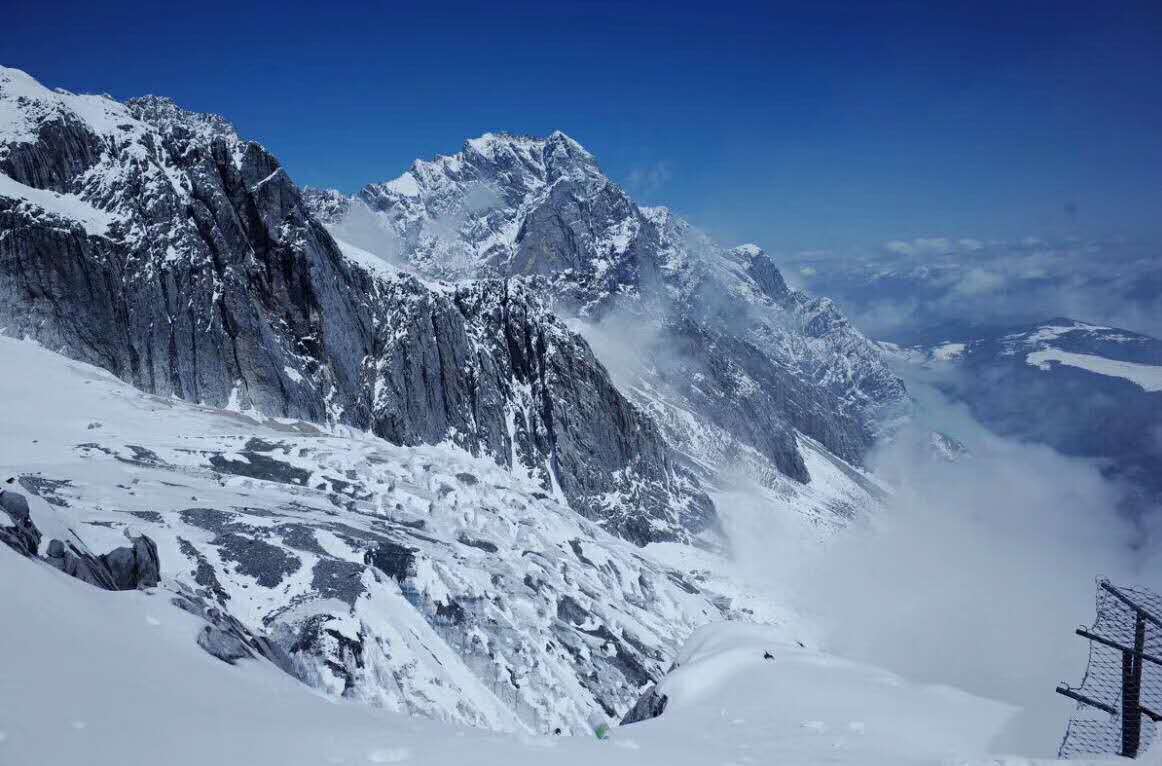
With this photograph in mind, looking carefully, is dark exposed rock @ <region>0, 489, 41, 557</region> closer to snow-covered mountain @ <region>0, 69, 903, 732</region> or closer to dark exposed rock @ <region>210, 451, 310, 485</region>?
snow-covered mountain @ <region>0, 69, 903, 732</region>

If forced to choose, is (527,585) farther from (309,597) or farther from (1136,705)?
(1136,705)

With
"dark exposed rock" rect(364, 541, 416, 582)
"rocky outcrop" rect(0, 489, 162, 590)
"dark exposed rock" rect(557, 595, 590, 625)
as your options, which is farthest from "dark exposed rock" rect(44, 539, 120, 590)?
"dark exposed rock" rect(557, 595, 590, 625)

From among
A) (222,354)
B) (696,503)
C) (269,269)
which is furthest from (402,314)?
(696,503)

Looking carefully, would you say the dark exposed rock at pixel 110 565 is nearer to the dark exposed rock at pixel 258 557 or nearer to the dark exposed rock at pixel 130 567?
the dark exposed rock at pixel 130 567

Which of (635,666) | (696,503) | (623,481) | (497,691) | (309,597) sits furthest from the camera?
(696,503)

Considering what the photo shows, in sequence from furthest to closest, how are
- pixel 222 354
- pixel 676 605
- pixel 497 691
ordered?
pixel 222 354 → pixel 676 605 → pixel 497 691

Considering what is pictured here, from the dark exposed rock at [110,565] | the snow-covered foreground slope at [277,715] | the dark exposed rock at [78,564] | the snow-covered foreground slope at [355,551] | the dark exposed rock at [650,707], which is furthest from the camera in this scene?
the snow-covered foreground slope at [355,551]

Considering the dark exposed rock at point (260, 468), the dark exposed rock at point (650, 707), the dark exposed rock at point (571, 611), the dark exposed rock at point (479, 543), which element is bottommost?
the dark exposed rock at point (650, 707)

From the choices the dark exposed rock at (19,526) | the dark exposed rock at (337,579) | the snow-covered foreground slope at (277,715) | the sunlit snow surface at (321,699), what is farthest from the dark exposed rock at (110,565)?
the dark exposed rock at (337,579)
